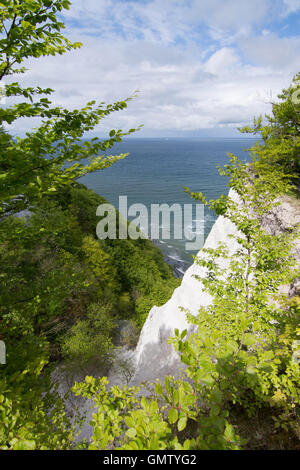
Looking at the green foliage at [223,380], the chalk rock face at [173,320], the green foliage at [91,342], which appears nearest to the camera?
the green foliage at [223,380]

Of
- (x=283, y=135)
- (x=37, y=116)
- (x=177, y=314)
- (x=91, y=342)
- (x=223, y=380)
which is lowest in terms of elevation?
(x=91, y=342)

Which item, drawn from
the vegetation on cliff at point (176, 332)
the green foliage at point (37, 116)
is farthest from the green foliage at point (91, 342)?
the green foliage at point (37, 116)

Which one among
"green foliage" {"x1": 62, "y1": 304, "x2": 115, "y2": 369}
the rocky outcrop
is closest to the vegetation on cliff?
the rocky outcrop

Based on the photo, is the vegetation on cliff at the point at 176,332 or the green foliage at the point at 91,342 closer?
the vegetation on cliff at the point at 176,332

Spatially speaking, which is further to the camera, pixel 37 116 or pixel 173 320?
pixel 173 320

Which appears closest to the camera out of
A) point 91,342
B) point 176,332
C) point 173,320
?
point 176,332

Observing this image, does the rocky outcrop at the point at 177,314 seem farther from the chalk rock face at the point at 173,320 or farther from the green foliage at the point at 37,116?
the green foliage at the point at 37,116

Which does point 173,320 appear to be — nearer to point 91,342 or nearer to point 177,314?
point 177,314

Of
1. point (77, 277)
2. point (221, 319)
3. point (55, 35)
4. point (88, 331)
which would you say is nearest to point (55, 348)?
point (88, 331)

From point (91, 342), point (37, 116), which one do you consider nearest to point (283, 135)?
point (37, 116)

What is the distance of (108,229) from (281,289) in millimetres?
36028

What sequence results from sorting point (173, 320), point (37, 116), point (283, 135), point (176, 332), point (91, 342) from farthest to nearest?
point (91, 342)
point (173, 320)
point (283, 135)
point (37, 116)
point (176, 332)
